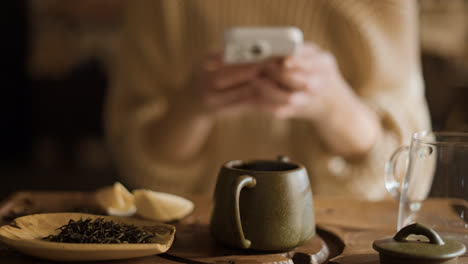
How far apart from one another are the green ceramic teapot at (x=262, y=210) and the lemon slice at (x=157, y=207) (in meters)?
0.12

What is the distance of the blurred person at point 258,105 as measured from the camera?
0.99m

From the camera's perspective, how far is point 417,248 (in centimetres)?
42

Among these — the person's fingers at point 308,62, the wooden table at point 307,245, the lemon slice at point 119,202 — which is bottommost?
the wooden table at point 307,245

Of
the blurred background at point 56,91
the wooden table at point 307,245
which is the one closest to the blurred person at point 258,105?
the wooden table at point 307,245

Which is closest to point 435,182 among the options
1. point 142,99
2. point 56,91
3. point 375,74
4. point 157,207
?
point 157,207

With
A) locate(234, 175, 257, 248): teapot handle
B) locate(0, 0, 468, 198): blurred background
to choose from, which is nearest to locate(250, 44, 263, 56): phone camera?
locate(234, 175, 257, 248): teapot handle

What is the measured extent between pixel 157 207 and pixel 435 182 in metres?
0.29

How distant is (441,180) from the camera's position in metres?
0.51

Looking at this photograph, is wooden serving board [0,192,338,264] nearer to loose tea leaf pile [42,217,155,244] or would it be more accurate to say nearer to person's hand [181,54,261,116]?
loose tea leaf pile [42,217,155,244]

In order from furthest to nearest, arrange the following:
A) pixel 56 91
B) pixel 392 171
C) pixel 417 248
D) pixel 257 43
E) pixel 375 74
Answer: pixel 56 91
pixel 375 74
pixel 257 43
pixel 392 171
pixel 417 248

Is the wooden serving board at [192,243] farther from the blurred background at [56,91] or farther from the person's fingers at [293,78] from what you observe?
the blurred background at [56,91]

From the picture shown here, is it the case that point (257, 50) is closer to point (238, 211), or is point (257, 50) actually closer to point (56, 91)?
point (238, 211)

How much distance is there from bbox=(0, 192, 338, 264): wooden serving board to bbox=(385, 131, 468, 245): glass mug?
3.5 inches

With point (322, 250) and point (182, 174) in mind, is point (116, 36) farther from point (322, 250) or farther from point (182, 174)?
point (322, 250)
